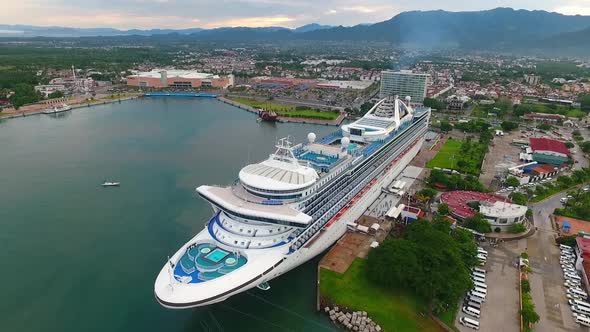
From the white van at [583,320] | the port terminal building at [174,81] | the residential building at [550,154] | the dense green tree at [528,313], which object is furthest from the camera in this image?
the port terminal building at [174,81]

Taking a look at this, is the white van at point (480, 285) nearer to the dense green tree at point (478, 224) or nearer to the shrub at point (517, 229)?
the dense green tree at point (478, 224)

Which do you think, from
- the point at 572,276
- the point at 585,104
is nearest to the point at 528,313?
the point at 572,276

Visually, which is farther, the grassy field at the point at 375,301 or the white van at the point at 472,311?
the white van at the point at 472,311

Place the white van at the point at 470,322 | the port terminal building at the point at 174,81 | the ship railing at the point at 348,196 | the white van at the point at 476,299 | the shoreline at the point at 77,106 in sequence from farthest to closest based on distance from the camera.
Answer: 1. the port terminal building at the point at 174,81
2. the shoreline at the point at 77,106
3. the ship railing at the point at 348,196
4. the white van at the point at 476,299
5. the white van at the point at 470,322

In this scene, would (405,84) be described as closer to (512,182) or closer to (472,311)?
(512,182)

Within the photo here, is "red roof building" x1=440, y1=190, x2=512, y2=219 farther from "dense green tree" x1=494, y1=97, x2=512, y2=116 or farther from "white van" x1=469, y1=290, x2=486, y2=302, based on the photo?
"dense green tree" x1=494, y1=97, x2=512, y2=116

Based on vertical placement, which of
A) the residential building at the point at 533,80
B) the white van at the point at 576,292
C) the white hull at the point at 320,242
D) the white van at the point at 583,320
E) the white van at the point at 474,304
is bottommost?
the white van at the point at 583,320

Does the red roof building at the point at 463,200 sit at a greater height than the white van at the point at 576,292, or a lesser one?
greater

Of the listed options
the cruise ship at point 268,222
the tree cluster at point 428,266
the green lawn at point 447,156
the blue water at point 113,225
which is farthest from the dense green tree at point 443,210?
the green lawn at point 447,156
